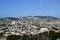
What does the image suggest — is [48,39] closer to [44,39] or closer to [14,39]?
[44,39]

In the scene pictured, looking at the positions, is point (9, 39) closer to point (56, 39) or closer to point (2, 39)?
point (2, 39)

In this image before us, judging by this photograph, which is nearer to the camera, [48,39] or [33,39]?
[48,39]

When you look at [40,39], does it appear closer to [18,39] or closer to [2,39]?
[18,39]

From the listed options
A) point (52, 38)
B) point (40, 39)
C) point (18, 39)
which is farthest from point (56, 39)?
point (18, 39)

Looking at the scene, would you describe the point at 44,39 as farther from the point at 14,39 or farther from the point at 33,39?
the point at 14,39

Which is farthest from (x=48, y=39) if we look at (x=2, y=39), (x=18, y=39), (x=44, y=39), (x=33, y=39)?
(x=2, y=39)

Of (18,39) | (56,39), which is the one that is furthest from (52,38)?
(18,39)
